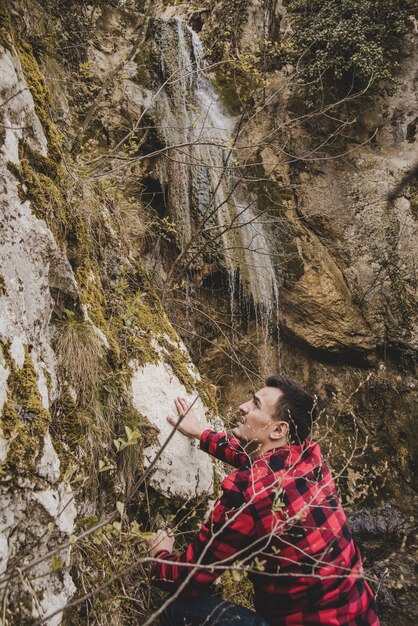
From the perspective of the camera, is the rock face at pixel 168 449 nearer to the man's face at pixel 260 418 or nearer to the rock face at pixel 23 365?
the man's face at pixel 260 418

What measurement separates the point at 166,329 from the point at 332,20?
24.4ft

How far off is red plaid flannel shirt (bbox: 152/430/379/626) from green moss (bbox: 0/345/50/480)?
736 millimetres

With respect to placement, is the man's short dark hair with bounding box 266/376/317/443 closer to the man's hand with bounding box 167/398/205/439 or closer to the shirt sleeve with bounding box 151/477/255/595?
the shirt sleeve with bounding box 151/477/255/595

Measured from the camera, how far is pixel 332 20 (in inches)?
300

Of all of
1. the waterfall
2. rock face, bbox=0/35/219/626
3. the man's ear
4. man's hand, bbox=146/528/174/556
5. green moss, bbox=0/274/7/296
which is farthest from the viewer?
the waterfall

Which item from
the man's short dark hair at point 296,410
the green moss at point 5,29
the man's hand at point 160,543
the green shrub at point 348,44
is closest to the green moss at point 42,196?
the green moss at point 5,29

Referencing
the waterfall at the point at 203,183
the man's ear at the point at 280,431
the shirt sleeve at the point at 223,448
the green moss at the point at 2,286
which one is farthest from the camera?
the waterfall at the point at 203,183

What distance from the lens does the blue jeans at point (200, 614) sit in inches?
74.9

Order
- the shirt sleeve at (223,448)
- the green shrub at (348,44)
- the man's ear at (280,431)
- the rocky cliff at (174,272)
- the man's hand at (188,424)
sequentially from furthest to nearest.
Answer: the green shrub at (348,44) < the man's hand at (188,424) < the shirt sleeve at (223,448) < the man's ear at (280,431) < the rocky cliff at (174,272)

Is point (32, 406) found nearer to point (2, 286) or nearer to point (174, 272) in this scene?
point (2, 286)

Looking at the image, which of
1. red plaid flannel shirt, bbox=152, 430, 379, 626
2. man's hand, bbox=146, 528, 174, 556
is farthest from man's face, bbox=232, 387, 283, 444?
man's hand, bbox=146, 528, 174, 556

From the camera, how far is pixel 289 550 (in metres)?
1.77

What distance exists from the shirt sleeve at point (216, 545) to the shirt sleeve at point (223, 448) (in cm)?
48

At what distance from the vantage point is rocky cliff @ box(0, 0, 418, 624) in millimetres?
1891
